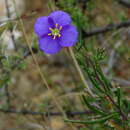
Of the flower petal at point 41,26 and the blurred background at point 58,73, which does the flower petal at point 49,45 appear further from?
the blurred background at point 58,73

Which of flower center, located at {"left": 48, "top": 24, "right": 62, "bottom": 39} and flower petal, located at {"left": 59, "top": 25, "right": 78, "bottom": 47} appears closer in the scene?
flower petal, located at {"left": 59, "top": 25, "right": 78, "bottom": 47}

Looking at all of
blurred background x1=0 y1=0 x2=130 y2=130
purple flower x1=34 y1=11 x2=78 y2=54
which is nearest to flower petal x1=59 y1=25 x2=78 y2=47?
purple flower x1=34 y1=11 x2=78 y2=54

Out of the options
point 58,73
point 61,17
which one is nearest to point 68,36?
point 61,17

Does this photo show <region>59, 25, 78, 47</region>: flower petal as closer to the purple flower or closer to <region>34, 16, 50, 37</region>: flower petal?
the purple flower

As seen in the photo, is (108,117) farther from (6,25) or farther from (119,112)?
(6,25)

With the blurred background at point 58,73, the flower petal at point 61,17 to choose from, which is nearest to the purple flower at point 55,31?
the flower petal at point 61,17

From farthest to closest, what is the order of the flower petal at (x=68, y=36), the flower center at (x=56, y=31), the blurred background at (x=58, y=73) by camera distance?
1. the blurred background at (x=58, y=73)
2. the flower center at (x=56, y=31)
3. the flower petal at (x=68, y=36)
